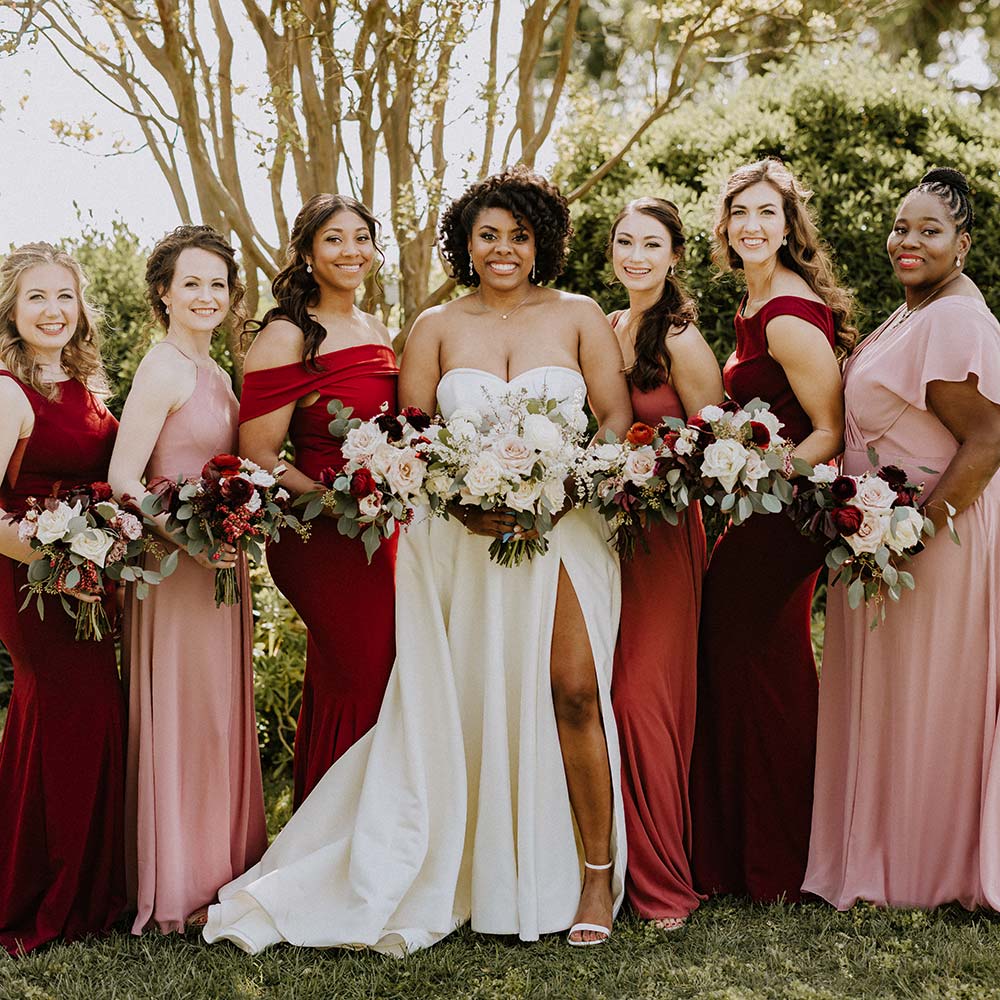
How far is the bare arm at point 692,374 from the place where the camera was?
4770mm

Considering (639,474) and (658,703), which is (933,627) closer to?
(658,703)

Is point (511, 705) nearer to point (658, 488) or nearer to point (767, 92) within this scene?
point (658, 488)

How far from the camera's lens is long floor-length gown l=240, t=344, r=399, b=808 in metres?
4.64

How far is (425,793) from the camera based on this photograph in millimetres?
4477

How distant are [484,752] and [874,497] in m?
1.75

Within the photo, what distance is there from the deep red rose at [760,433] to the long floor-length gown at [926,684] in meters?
0.62

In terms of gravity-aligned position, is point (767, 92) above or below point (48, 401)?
above

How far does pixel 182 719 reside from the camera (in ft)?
14.8

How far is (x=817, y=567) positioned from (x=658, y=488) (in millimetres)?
885

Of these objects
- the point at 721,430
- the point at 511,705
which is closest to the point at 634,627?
the point at 511,705

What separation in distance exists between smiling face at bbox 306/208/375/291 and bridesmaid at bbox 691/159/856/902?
1496 mm

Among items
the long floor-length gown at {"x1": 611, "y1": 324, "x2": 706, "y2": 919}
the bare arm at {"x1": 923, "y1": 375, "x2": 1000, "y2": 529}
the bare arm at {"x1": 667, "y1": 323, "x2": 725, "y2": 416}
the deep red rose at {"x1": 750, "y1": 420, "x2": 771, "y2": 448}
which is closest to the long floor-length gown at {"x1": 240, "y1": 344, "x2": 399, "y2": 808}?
the long floor-length gown at {"x1": 611, "y1": 324, "x2": 706, "y2": 919}

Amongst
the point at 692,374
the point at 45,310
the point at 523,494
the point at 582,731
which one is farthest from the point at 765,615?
the point at 45,310

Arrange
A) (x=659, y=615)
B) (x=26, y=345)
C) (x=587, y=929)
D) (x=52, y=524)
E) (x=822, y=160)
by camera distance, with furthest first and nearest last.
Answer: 1. (x=822, y=160)
2. (x=659, y=615)
3. (x=26, y=345)
4. (x=587, y=929)
5. (x=52, y=524)
